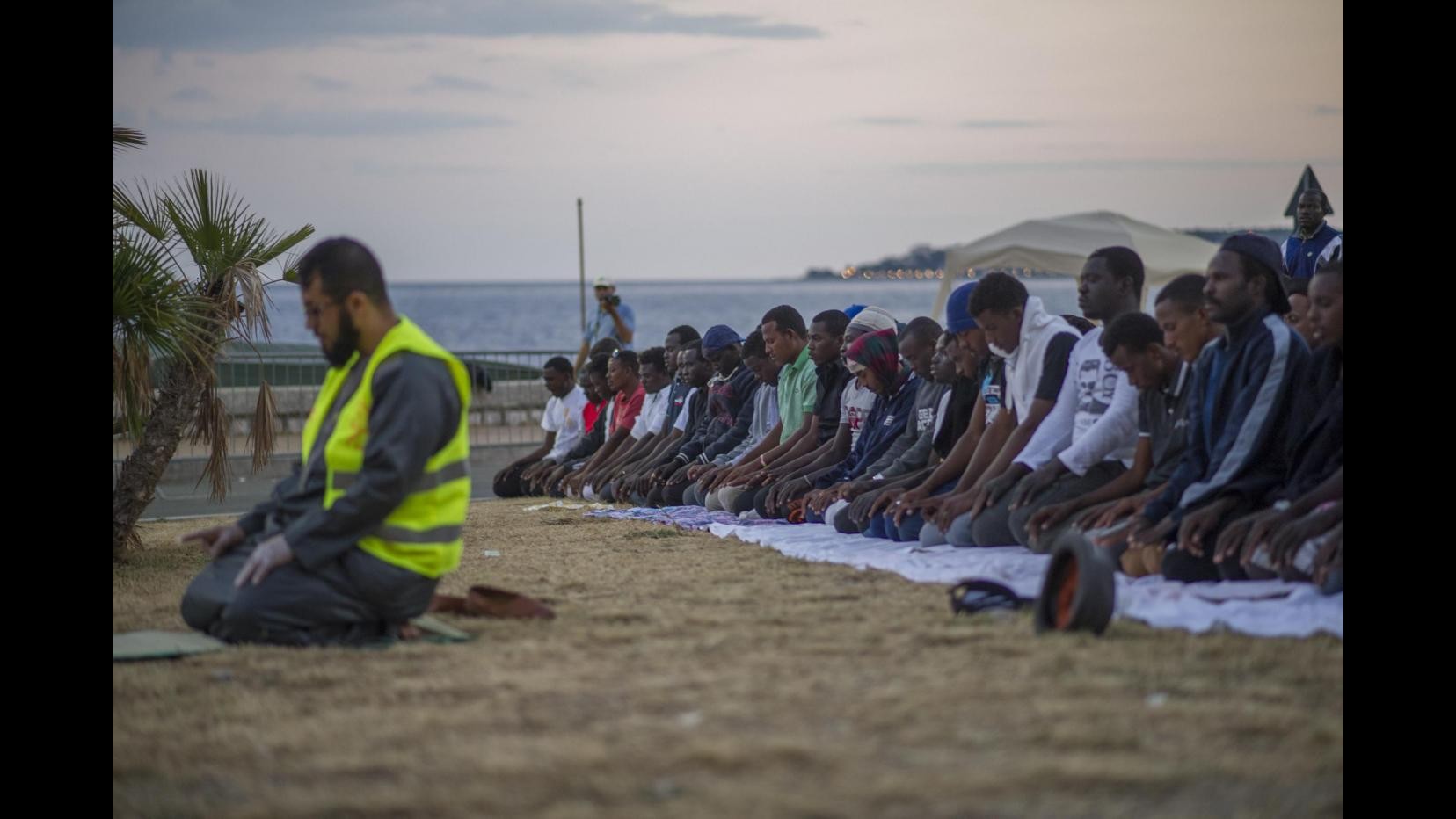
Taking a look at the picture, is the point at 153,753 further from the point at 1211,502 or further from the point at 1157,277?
the point at 1157,277

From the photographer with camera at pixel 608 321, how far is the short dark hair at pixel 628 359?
2.49 m

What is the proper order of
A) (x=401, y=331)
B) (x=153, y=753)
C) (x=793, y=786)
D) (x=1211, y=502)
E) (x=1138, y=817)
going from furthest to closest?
(x=1211, y=502) < (x=401, y=331) < (x=153, y=753) < (x=793, y=786) < (x=1138, y=817)

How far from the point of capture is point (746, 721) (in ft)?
13.6

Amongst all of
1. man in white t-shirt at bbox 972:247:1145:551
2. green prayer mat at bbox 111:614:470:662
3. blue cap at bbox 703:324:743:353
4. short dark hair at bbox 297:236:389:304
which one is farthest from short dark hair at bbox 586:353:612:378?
short dark hair at bbox 297:236:389:304

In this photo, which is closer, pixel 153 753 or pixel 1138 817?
pixel 1138 817

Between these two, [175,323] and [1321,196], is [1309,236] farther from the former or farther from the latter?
[175,323]

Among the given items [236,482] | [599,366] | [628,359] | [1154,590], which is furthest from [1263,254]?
[236,482]

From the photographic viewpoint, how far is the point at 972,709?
4219mm

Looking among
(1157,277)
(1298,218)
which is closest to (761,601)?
(1298,218)

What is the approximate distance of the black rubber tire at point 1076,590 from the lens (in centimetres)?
520

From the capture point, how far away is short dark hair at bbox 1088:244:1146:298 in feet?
25.6

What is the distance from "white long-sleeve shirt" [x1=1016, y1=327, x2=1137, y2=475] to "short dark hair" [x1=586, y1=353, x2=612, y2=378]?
7.20 metres
